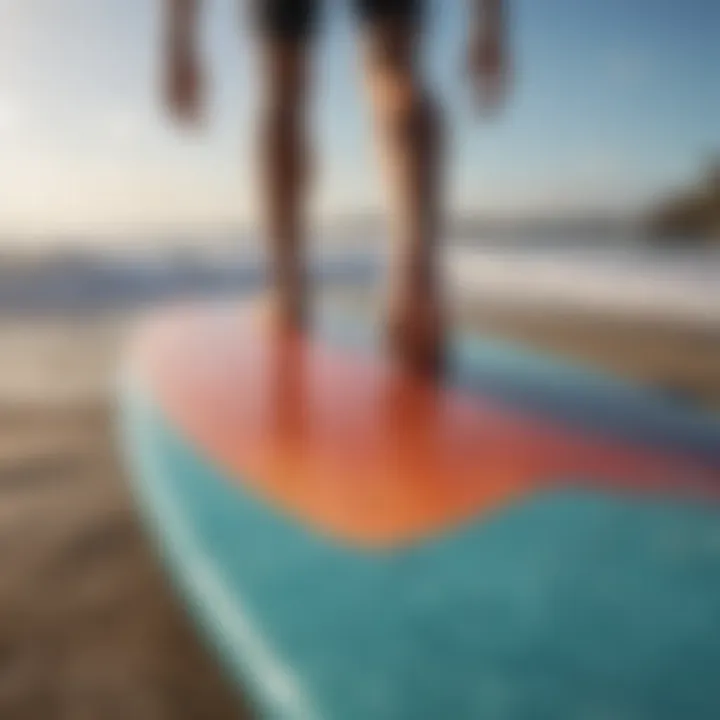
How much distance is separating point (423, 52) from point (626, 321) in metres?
0.39

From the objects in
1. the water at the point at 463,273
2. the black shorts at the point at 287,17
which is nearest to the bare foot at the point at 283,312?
the water at the point at 463,273

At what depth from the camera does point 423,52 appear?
92 cm

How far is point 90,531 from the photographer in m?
0.85

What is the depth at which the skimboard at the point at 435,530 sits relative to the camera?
50 centimetres

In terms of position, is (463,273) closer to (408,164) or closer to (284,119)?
(408,164)

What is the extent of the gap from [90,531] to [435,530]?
0.36 m

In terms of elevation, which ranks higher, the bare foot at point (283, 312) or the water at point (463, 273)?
the water at point (463, 273)

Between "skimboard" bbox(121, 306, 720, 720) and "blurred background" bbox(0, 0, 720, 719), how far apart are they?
0.31ft

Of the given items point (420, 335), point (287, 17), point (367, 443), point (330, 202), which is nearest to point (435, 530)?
point (367, 443)

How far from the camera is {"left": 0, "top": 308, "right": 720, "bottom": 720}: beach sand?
2.16ft

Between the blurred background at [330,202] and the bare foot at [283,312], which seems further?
the bare foot at [283,312]

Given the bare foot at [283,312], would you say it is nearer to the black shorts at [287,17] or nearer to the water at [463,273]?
the water at [463,273]

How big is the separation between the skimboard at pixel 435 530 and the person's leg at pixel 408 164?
52 millimetres

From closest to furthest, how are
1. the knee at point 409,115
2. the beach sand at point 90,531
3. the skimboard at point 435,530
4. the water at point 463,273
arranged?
the skimboard at point 435,530 < the beach sand at point 90,531 < the knee at point 409,115 < the water at point 463,273
